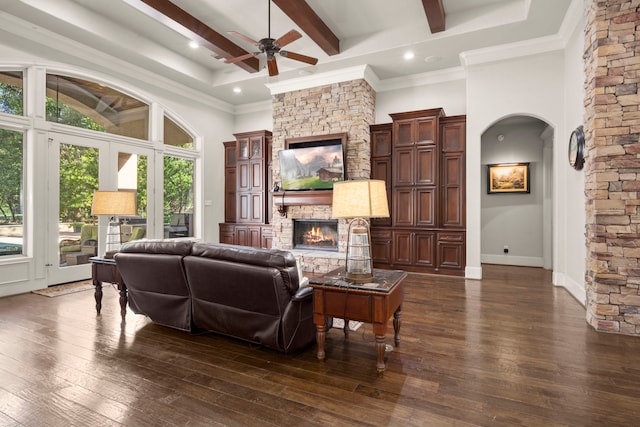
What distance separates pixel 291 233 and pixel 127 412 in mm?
5088

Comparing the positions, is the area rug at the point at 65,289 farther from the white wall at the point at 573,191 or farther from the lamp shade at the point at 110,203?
the white wall at the point at 573,191

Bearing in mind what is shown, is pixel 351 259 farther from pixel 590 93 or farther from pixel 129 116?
pixel 129 116

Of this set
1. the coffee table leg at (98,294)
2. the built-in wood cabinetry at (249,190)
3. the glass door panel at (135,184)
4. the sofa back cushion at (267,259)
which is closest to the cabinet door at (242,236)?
the built-in wood cabinetry at (249,190)

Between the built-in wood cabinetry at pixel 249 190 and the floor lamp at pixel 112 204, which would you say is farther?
the built-in wood cabinetry at pixel 249 190

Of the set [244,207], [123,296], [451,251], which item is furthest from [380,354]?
[244,207]

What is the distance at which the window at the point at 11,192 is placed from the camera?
467 centimetres

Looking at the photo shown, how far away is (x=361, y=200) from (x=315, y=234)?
14.4 ft

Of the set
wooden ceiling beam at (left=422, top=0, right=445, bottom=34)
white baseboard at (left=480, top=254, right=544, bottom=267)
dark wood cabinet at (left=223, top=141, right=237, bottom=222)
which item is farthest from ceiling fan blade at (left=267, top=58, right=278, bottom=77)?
white baseboard at (left=480, top=254, right=544, bottom=267)

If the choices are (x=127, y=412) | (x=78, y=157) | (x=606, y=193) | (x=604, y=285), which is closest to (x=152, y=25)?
(x=78, y=157)

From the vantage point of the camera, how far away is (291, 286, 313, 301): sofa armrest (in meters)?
2.56

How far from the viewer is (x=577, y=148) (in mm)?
4215

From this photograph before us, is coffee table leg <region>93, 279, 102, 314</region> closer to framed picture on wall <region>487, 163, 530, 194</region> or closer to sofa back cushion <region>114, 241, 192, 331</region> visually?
sofa back cushion <region>114, 241, 192, 331</region>

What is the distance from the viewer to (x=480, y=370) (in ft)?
8.05

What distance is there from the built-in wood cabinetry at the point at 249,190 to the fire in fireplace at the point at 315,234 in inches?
36.3
